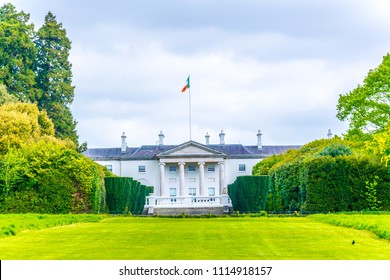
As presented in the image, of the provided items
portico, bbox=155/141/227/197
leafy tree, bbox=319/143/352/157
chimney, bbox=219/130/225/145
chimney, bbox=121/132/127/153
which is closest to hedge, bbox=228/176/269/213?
leafy tree, bbox=319/143/352/157

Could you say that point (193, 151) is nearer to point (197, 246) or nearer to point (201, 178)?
point (201, 178)

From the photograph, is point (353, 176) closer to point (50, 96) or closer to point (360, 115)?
point (360, 115)

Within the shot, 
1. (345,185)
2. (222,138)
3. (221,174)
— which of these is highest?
(222,138)

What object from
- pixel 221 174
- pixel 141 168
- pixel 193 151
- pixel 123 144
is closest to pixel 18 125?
pixel 193 151

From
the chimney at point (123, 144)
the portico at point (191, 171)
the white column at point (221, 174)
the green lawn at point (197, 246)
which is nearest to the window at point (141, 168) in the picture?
the portico at point (191, 171)

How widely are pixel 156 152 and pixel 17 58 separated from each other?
117ft

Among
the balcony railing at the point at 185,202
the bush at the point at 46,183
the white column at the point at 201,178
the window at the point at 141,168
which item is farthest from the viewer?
the window at the point at 141,168

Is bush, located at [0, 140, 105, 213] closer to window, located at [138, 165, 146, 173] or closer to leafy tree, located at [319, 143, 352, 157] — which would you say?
leafy tree, located at [319, 143, 352, 157]

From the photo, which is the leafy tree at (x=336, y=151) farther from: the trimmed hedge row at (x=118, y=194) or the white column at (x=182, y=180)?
the white column at (x=182, y=180)

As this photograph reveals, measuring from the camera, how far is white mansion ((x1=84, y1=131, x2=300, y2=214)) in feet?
271

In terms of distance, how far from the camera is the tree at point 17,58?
51906 millimetres

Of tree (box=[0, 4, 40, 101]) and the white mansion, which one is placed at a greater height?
tree (box=[0, 4, 40, 101])

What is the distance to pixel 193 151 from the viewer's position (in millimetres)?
82375

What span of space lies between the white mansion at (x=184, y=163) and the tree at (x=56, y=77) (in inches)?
1067
